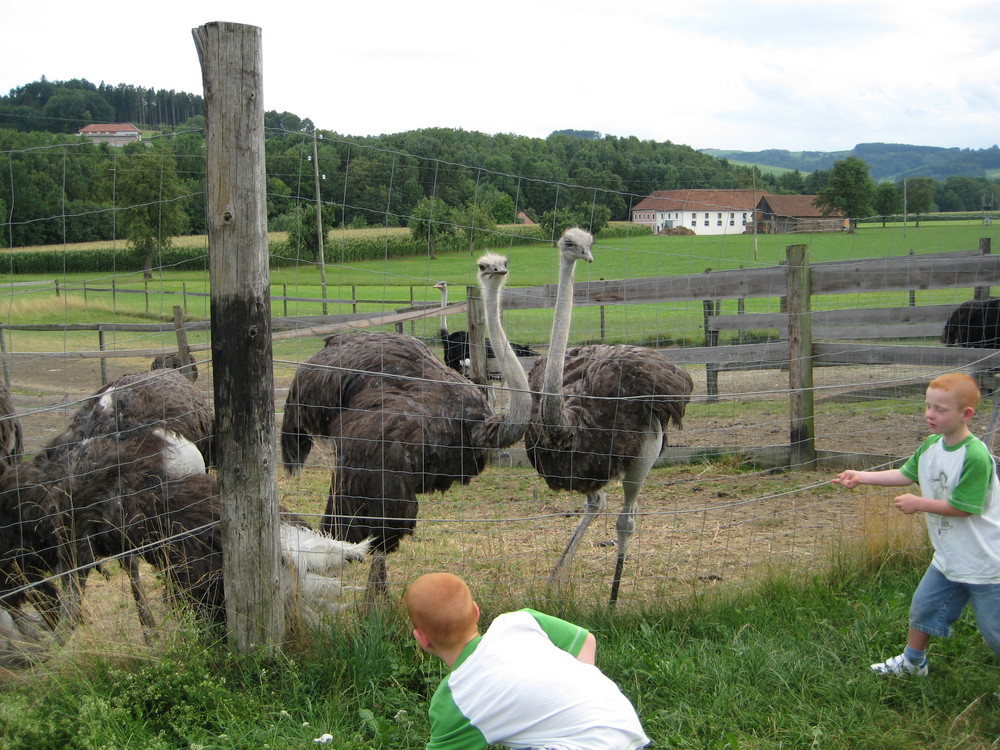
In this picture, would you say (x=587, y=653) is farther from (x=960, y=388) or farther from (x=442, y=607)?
(x=960, y=388)

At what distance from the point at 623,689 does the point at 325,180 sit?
2.78 m

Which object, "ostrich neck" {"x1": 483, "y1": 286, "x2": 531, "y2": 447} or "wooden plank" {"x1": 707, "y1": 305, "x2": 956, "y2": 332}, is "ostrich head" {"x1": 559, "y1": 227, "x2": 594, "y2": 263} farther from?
"wooden plank" {"x1": 707, "y1": 305, "x2": 956, "y2": 332}

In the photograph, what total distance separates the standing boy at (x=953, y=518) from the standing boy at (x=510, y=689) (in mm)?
1539

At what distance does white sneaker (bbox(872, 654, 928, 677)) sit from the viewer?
11.5 ft

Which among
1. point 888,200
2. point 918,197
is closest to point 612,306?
point 888,200

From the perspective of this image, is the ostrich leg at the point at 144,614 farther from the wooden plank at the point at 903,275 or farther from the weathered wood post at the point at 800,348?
the wooden plank at the point at 903,275

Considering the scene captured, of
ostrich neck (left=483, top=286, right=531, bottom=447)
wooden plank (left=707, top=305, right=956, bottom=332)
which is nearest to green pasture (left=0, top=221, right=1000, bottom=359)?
wooden plank (left=707, top=305, right=956, bottom=332)

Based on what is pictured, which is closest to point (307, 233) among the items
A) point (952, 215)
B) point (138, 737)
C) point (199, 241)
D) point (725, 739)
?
point (199, 241)

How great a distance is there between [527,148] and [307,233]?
2.06 m

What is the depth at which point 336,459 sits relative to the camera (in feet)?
15.6

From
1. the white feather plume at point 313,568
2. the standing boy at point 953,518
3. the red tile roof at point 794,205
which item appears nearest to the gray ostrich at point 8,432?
the white feather plume at point 313,568

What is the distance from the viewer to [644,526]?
19.8 ft

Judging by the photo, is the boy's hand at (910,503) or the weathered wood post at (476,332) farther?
the weathered wood post at (476,332)

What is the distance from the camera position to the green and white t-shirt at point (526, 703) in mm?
2211
